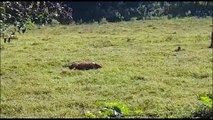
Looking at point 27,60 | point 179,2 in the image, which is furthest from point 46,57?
point 179,2

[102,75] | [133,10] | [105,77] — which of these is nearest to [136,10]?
[133,10]

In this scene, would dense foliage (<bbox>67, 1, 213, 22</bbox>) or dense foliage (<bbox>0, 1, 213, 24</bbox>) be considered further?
dense foliage (<bbox>67, 1, 213, 22</bbox>)

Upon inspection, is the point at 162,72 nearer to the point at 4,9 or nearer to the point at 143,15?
the point at 4,9

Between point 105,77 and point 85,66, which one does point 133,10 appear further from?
point 105,77

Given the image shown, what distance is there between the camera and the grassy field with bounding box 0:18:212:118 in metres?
10.7

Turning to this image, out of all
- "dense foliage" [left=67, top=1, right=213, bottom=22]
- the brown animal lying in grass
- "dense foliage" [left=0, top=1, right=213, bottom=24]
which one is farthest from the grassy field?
"dense foliage" [left=67, top=1, right=213, bottom=22]

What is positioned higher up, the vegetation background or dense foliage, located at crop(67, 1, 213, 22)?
the vegetation background

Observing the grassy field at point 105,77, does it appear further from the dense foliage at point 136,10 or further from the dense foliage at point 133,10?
the dense foliage at point 136,10

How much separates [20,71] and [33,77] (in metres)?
1.00

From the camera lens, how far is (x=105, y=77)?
46.6ft

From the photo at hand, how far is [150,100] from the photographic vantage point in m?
11.1

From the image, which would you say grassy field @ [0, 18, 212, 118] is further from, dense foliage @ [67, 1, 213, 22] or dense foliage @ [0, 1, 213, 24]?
dense foliage @ [67, 1, 213, 22]

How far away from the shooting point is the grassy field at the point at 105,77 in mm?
10719

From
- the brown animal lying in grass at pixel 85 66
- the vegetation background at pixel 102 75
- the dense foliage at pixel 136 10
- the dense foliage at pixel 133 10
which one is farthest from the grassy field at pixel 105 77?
the dense foliage at pixel 136 10
